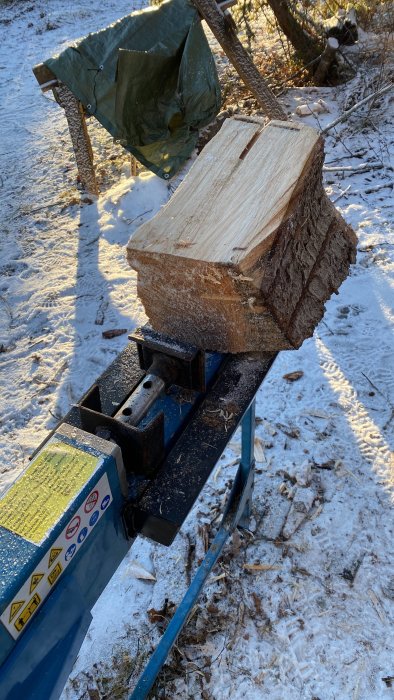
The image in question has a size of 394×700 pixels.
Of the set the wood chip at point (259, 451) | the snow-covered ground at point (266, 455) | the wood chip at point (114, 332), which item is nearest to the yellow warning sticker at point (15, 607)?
the snow-covered ground at point (266, 455)

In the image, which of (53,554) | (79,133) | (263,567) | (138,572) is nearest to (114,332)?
(138,572)

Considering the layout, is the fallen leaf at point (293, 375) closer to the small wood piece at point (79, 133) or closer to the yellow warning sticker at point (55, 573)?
the yellow warning sticker at point (55, 573)

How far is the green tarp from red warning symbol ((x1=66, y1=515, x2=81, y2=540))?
5.24m

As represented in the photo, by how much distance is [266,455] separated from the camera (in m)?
3.53

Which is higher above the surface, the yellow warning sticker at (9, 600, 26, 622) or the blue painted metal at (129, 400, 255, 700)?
the yellow warning sticker at (9, 600, 26, 622)

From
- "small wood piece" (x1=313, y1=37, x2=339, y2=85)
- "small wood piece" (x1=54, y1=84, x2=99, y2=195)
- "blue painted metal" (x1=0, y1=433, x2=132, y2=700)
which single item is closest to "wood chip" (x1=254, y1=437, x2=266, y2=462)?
"blue painted metal" (x1=0, y1=433, x2=132, y2=700)

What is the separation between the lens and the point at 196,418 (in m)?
1.76

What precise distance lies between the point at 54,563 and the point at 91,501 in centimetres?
15

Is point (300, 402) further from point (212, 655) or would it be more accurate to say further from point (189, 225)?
point (189, 225)

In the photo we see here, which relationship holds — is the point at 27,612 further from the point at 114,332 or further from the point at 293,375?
the point at 114,332

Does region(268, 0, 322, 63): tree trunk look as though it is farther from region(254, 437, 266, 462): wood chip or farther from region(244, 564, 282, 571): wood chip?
region(244, 564, 282, 571): wood chip

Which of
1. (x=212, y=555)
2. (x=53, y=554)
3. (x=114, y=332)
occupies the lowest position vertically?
(x=212, y=555)

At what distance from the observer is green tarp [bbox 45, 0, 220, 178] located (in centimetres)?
541

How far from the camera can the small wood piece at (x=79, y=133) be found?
5.58m
